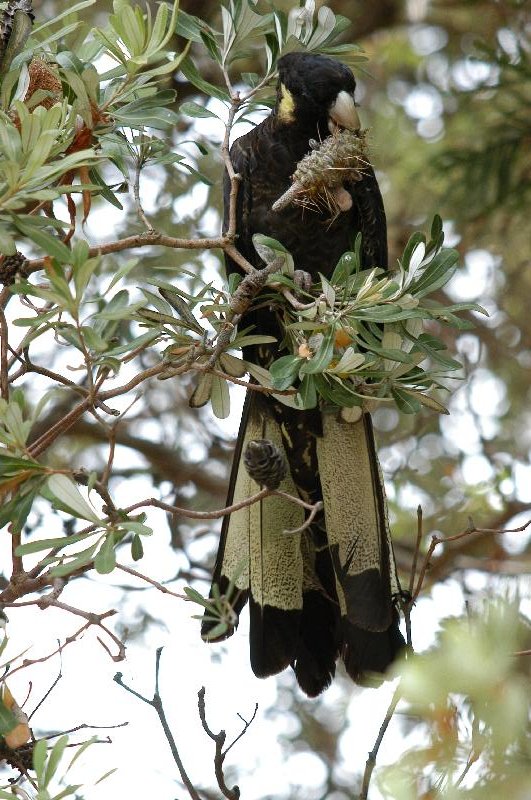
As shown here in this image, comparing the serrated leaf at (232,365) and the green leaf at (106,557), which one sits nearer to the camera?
the green leaf at (106,557)

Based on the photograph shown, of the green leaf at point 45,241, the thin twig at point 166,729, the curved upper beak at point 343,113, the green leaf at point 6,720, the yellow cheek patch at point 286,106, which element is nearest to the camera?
the green leaf at point 45,241

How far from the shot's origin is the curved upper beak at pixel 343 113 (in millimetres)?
2531

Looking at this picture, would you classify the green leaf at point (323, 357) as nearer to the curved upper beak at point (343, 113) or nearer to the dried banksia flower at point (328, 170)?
the dried banksia flower at point (328, 170)

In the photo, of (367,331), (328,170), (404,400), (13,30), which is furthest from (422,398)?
(13,30)

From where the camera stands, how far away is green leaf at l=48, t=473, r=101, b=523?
1.47 m

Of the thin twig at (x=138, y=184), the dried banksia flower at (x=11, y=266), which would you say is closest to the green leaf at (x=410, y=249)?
the thin twig at (x=138, y=184)

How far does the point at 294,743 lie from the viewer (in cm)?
365

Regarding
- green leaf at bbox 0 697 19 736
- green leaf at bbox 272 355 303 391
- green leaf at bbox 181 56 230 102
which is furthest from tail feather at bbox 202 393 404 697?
green leaf at bbox 181 56 230 102

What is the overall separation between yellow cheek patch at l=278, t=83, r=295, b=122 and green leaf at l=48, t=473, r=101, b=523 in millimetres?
1576

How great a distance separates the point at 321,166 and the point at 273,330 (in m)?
0.73

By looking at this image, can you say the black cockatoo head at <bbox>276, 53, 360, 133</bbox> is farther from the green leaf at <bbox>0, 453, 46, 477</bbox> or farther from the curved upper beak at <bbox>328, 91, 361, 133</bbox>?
the green leaf at <bbox>0, 453, 46, 477</bbox>

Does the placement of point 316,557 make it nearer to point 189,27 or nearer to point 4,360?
point 4,360

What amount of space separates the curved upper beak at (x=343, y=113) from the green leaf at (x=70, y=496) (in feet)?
4.51

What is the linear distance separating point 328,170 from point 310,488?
3.07 ft
